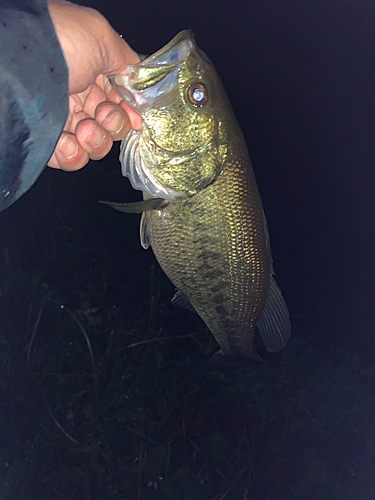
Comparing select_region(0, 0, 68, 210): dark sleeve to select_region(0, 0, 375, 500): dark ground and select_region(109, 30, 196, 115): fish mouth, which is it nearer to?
select_region(109, 30, 196, 115): fish mouth

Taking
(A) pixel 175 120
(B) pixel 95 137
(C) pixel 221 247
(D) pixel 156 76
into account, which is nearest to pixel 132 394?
(C) pixel 221 247

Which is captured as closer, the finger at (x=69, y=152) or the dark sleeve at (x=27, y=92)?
the dark sleeve at (x=27, y=92)

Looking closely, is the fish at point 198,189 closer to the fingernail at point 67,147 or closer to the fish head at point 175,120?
the fish head at point 175,120

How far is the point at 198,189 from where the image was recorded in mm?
1034

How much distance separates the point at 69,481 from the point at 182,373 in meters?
1.04

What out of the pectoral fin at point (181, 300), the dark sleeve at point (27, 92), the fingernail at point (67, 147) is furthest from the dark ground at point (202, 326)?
the dark sleeve at point (27, 92)

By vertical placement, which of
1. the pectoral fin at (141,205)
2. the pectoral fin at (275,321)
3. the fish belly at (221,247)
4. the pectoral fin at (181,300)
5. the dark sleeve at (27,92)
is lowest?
the pectoral fin at (275,321)

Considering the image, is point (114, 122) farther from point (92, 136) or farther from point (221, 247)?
point (221, 247)

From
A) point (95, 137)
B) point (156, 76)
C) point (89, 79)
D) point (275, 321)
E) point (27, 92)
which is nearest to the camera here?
point (27, 92)

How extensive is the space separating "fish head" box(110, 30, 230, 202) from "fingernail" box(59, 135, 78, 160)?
0.24 meters

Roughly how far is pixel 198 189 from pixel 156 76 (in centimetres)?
37

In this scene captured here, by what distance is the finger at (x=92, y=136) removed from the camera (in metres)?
1.11

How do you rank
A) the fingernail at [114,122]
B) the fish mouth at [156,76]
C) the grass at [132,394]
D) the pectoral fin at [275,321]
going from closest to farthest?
the fish mouth at [156,76]
the fingernail at [114,122]
the pectoral fin at [275,321]
the grass at [132,394]

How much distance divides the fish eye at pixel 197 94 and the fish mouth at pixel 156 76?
0.05 metres
